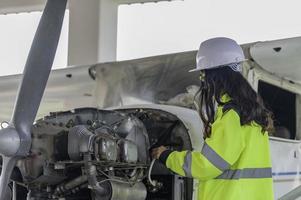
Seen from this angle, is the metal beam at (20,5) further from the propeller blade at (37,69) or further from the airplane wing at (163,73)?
the propeller blade at (37,69)

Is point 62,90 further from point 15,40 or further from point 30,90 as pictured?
point 15,40

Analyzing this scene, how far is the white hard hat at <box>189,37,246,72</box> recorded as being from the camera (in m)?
2.66

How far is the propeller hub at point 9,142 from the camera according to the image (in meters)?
2.91

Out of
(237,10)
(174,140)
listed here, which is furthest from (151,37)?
(174,140)

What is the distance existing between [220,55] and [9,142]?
1216 mm

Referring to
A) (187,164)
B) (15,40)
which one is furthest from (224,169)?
(15,40)

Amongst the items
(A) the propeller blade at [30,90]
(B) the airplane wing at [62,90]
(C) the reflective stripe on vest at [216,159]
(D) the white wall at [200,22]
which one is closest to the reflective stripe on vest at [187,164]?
(C) the reflective stripe on vest at [216,159]

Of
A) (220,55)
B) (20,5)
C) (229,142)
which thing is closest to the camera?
(229,142)

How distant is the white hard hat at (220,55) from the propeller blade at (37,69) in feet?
3.49

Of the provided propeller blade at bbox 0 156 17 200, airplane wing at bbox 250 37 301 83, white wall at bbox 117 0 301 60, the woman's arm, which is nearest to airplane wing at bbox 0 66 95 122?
airplane wing at bbox 250 37 301 83

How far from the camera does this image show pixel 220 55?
Answer: 267cm

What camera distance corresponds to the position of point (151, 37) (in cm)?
1067

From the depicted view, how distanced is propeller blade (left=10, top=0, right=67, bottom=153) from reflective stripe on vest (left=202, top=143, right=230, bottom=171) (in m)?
1.09

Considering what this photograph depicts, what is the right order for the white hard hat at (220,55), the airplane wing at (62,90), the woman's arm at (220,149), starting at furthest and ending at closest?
the airplane wing at (62,90), the white hard hat at (220,55), the woman's arm at (220,149)
